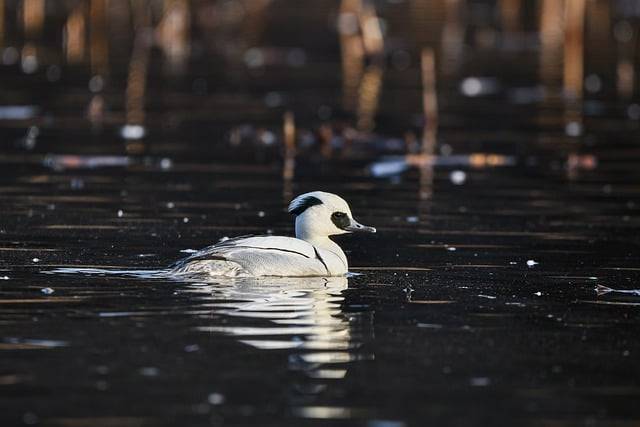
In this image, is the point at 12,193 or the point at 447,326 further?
the point at 12,193

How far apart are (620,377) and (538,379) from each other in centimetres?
50

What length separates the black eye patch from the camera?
13336mm

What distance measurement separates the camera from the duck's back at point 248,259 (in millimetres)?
12230

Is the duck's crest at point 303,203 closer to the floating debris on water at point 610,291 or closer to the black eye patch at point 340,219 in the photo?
the black eye patch at point 340,219

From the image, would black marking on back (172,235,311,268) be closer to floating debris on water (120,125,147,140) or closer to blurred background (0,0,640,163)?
blurred background (0,0,640,163)

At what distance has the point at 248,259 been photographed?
40.4 feet

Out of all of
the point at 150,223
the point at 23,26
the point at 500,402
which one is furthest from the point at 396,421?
the point at 23,26

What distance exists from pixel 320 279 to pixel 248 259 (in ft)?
2.22

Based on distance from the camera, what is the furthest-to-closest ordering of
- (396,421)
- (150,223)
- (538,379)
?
(150,223), (538,379), (396,421)

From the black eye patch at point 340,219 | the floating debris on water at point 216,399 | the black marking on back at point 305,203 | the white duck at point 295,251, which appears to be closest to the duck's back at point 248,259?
the white duck at point 295,251

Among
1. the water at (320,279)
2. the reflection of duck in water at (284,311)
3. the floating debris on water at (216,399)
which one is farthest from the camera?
the reflection of duck in water at (284,311)

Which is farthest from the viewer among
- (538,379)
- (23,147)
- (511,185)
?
(23,147)

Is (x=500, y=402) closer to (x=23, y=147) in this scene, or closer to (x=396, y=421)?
(x=396, y=421)

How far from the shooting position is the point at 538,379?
9.35m
